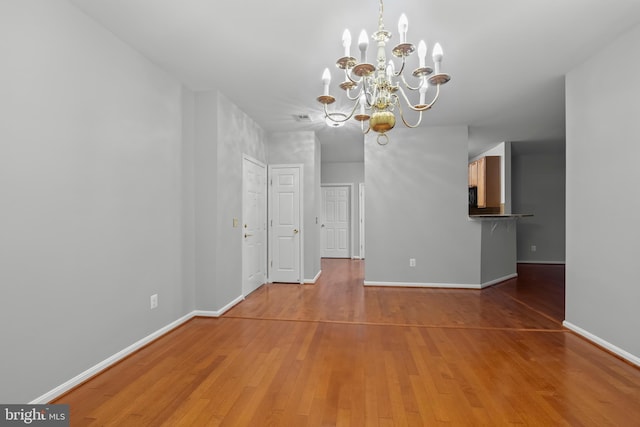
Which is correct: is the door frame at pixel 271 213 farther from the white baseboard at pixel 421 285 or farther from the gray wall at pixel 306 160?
the white baseboard at pixel 421 285

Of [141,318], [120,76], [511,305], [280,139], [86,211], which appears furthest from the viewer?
[280,139]

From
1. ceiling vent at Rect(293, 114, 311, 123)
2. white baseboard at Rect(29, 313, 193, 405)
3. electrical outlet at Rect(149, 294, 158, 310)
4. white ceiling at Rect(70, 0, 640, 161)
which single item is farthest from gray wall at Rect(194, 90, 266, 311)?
ceiling vent at Rect(293, 114, 311, 123)

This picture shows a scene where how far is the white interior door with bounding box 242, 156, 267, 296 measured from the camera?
4.28m

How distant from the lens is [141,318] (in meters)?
2.70

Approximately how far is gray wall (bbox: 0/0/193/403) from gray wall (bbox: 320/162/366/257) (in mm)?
5372

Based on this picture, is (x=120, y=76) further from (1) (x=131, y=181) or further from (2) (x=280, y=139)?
(2) (x=280, y=139)

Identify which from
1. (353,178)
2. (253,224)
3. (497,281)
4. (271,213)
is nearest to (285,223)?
(271,213)

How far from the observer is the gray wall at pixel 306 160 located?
5.09m

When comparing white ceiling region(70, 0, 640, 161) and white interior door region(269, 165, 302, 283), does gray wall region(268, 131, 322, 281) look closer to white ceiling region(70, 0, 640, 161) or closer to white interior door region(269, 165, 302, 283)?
white interior door region(269, 165, 302, 283)

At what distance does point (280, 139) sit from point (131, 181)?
291 centimetres

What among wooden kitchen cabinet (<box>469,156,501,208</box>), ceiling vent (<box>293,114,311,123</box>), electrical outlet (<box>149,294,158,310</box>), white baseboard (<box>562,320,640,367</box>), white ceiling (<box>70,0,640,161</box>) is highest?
white ceiling (<box>70,0,640,161</box>)

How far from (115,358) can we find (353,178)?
6422 mm

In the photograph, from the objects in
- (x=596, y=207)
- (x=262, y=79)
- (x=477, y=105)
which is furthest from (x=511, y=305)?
(x=262, y=79)

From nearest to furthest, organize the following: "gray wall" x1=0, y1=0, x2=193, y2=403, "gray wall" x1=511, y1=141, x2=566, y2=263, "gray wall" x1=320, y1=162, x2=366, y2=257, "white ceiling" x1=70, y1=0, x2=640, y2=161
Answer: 1. "gray wall" x1=0, y1=0, x2=193, y2=403
2. "white ceiling" x1=70, y1=0, x2=640, y2=161
3. "gray wall" x1=511, y1=141, x2=566, y2=263
4. "gray wall" x1=320, y1=162, x2=366, y2=257
